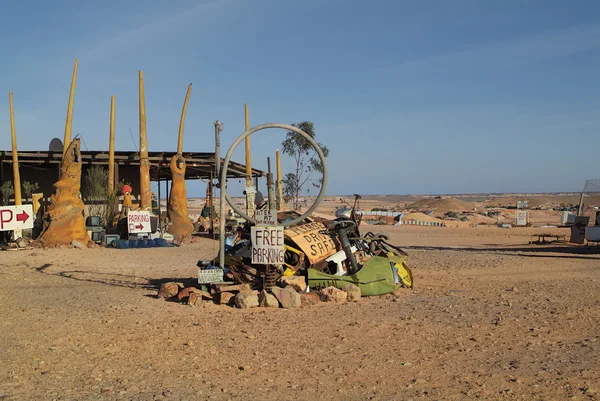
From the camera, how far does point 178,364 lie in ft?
21.7

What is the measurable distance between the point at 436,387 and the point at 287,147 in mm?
35239

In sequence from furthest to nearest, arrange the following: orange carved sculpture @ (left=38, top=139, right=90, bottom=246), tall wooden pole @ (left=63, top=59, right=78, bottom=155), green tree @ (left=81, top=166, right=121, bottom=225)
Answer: green tree @ (left=81, top=166, right=121, bottom=225), tall wooden pole @ (left=63, top=59, right=78, bottom=155), orange carved sculpture @ (left=38, top=139, right=90, bottom=246)

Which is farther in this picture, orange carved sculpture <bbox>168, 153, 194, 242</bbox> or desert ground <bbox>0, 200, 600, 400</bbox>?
orange carved sculpture <bbox>168, 153, 194, 242</bbox>

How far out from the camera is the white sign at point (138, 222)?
872 inches

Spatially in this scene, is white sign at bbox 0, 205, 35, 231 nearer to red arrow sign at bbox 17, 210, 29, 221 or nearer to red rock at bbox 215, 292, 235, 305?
red arrow sign at bbox 17, 210, 29, 221

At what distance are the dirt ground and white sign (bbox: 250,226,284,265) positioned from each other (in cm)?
105

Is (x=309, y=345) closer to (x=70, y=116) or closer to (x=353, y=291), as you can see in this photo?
(x=353, y=291)

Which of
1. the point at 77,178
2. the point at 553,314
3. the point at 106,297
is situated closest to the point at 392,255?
the point at 553,314

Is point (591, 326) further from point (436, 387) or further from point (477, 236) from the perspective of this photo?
point (477, 236)

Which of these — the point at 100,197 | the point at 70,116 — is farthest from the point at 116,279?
the point at 100,197

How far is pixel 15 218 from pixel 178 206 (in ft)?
22.2

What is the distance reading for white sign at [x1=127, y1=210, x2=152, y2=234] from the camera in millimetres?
22142

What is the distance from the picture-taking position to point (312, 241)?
447 inches

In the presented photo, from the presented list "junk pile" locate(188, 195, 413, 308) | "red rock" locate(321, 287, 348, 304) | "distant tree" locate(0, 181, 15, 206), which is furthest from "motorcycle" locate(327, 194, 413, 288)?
"distant tree" locate(0, 181, 15, 206)
